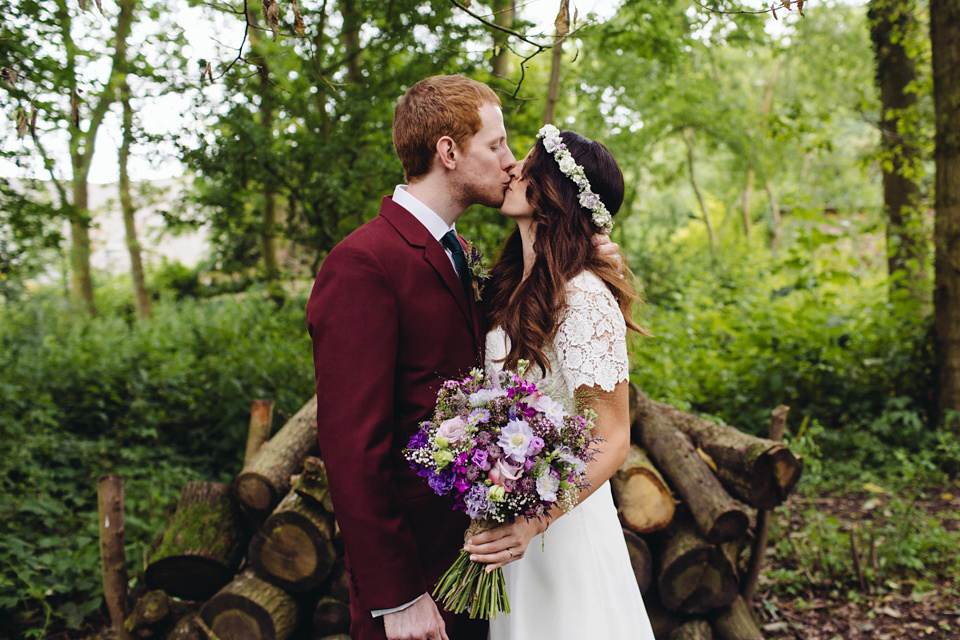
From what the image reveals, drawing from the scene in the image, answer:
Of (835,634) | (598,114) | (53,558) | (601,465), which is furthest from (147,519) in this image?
(598,114)

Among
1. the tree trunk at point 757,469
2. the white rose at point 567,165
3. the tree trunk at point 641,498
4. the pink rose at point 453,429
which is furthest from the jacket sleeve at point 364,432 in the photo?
the tree trunk at point 757,469

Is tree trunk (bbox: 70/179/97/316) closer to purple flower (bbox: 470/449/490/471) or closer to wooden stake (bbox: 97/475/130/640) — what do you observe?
wooden stake (bbox: 97/475/130/640)

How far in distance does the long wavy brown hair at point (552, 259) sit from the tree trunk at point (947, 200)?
5.33 m

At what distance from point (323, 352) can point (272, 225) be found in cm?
476

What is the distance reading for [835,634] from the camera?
13.5ft

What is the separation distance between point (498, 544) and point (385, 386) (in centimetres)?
51

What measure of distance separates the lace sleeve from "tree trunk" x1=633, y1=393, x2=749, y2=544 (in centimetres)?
200

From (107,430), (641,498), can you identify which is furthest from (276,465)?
(107,430)

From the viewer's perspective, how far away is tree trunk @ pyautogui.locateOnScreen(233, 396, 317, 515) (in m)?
3.77

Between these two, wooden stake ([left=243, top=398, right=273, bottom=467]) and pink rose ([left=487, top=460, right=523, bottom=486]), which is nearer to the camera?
pink rose ([left=487, top=460, right=523, bottom=486])

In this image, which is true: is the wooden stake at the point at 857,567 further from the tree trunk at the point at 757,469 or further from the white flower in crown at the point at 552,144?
the white flower in crown at the point at 552,144

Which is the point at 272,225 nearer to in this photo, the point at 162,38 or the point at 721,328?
the point at 162,38

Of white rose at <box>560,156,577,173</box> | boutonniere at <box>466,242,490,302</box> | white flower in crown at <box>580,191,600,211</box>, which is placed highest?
white rose at <box>560,156,577,173</box>

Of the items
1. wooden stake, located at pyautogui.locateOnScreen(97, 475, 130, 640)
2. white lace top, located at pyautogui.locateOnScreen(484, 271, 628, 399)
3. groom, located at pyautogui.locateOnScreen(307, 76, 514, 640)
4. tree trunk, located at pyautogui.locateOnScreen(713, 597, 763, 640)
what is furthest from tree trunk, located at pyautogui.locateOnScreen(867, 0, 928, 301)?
wooden stake, located at pyautogui.locateOnScreen(97, 475, 130, 640)
